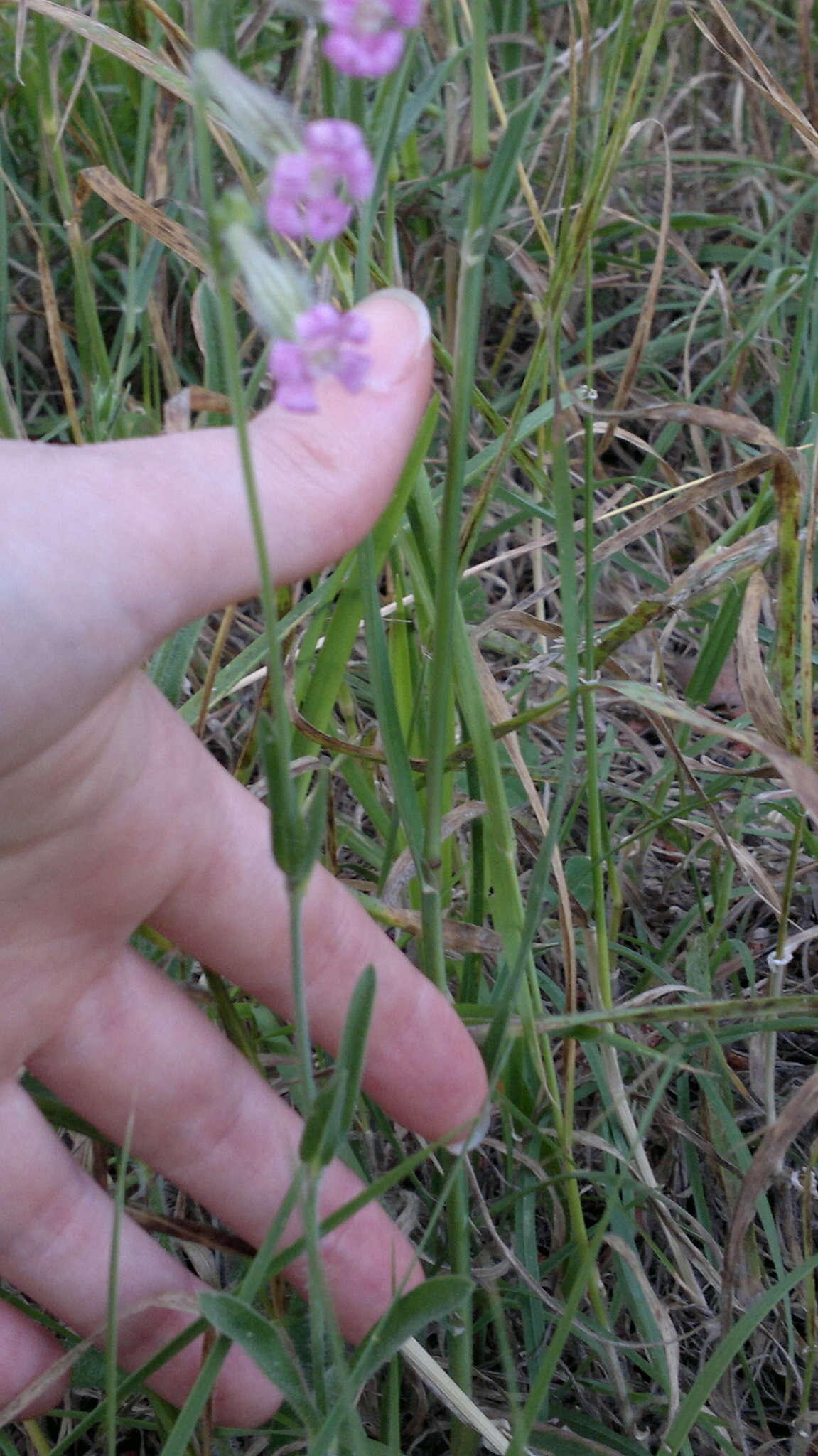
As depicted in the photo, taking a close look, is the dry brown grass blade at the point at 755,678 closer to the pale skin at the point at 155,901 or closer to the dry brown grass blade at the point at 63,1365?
the pale skin at the point at 155,901

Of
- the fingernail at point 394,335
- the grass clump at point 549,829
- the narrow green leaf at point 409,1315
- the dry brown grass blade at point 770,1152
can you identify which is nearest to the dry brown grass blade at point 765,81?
the grass clump at point 549,829

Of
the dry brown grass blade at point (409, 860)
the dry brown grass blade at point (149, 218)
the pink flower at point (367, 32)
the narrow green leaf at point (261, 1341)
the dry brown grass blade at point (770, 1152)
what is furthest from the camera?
the dry brown grass blade at point (149, 218)

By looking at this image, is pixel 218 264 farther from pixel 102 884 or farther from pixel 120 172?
pixel 120 172

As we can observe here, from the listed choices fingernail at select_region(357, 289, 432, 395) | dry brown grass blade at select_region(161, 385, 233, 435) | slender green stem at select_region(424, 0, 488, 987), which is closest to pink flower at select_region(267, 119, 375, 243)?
slender green stem at select_region(424, 0, 488, 987)

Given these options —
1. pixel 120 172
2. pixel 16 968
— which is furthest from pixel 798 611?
pixel 120 172

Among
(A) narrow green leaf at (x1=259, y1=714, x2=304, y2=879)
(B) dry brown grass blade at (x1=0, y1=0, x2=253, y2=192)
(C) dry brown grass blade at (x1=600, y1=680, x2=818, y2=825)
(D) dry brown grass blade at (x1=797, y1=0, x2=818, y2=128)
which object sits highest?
(B) dry brown grass blade at (x1=0, y1=0, x2=253, y2=192)

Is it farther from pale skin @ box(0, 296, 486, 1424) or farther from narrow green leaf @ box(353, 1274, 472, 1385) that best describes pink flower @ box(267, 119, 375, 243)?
narrow green leaf @ box(353, 1274, 472, 1385)
